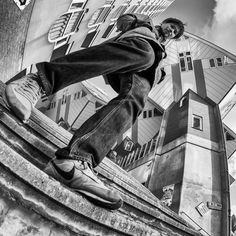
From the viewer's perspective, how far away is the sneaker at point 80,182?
1227 millimetres

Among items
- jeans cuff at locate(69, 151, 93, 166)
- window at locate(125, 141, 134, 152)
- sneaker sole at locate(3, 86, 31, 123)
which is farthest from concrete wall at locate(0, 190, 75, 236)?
window at locate(125, 141, 134, 152)

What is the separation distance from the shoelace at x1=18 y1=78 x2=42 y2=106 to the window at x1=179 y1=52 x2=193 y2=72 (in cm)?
1817

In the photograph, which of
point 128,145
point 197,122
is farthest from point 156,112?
point 197,122

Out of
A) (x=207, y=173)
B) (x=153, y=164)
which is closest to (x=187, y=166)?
(x=207, y=173)

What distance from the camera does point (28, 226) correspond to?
2.97 feet

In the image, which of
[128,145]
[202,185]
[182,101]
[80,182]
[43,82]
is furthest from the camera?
[128,145]

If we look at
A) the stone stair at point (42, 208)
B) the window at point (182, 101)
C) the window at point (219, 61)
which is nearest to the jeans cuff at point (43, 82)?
the stone stair at point (42, 208)

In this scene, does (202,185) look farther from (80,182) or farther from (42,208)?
(42,208)

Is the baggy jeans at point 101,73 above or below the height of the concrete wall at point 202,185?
below

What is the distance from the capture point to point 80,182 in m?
1.24

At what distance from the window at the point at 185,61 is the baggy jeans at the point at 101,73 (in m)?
17.6

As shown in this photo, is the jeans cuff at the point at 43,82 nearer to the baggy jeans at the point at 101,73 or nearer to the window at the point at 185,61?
the baggy jeans at the point at 101,73

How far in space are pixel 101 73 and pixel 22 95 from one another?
0.54 meters

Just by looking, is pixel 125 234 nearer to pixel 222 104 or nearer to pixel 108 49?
pixel 108 49
